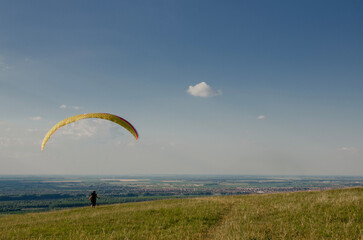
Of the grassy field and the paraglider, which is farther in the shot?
the paraglider

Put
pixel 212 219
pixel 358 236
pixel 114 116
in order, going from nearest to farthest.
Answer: pixel 358 236
pixel 212 219
pixel 114 116

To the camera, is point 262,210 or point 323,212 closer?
point 323,212

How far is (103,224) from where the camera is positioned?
579 inches

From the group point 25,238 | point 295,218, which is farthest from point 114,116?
point 295,218

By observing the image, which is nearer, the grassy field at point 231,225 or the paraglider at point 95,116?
the grassy field at point 231,225

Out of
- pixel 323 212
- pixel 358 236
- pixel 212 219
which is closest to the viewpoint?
pixel 358 236

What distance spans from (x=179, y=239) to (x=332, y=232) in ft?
20.5

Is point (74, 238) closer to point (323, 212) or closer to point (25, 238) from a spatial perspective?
point (25, 238)

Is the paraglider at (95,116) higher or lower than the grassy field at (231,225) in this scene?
higher

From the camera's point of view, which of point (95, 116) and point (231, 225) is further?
point (95, 116)

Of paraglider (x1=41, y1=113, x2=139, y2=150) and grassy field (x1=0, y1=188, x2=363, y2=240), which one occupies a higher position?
paraglider (x1=41, y1=113, x2=139, y2=150)

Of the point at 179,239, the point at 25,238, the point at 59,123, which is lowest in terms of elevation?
the point at 25,238

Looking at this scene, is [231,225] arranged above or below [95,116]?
below

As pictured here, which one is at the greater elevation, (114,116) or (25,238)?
(114,116)
